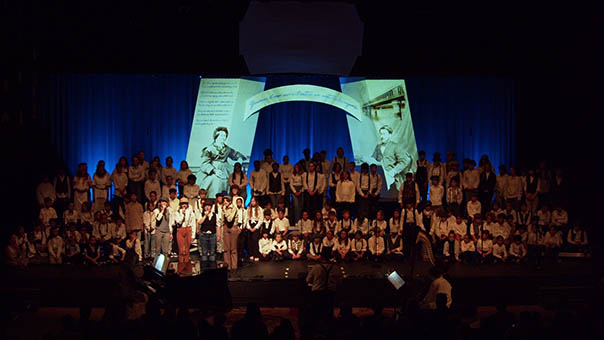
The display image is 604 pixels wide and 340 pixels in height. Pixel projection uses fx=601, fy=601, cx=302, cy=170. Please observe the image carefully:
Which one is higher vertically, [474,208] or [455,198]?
[455,198]

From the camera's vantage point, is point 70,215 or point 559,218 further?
point 559,218

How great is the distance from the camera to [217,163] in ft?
48.9

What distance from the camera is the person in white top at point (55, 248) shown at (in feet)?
39.1

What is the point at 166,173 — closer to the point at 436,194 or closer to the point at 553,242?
the point at 436,194

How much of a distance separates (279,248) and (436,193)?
365 cm

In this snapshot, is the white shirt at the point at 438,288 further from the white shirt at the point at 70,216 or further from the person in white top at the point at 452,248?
the white shirt at the point at 70,216

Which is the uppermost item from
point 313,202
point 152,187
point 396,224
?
point 152,187

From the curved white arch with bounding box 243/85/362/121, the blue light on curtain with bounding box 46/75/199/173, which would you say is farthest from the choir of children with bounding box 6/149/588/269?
the curved white arch with bounding box 243/85/362/121

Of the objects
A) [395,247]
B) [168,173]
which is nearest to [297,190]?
[395,247]

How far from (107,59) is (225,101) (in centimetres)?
301

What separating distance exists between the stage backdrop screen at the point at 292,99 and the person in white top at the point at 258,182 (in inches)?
73.9

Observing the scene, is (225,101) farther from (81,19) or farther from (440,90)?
(440,90)

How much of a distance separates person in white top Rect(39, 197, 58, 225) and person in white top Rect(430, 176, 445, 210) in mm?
8133

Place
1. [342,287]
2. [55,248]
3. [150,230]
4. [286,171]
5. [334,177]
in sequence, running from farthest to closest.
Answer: [286,171] → [334,177] → [150,230] → [55,248] → [342,287]
